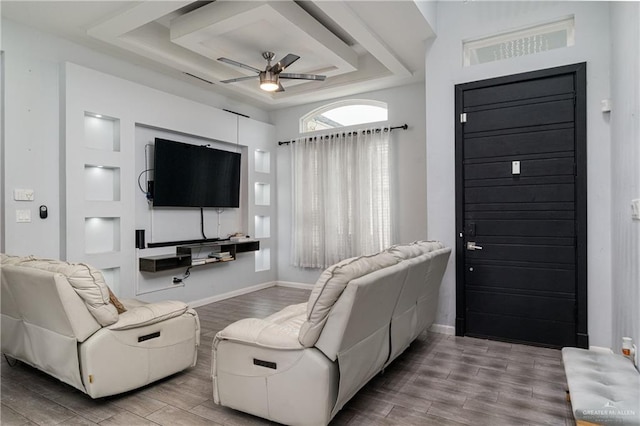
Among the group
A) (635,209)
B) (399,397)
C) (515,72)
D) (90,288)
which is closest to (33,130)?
(90,288)

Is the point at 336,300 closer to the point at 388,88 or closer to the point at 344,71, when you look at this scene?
the point at 344,71

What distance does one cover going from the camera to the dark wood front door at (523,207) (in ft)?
11.2

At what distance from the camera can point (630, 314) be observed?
2.69 metres

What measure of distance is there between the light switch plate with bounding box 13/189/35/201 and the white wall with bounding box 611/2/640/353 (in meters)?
5.22

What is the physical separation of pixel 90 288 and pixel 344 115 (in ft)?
16.2

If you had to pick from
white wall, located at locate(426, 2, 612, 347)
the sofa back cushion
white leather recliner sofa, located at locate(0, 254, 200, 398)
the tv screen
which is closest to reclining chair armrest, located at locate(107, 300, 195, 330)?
white leather recliner sofa, located at locate(0, 254, 200, 398)

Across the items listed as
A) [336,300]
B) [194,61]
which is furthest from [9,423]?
[194,61]

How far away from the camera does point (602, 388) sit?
6.16 ft

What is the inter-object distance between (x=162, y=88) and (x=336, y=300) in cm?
441

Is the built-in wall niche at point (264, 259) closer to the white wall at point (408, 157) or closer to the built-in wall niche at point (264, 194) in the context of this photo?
the built-in wall niche at point (264, 194)

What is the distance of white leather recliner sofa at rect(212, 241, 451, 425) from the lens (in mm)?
1994

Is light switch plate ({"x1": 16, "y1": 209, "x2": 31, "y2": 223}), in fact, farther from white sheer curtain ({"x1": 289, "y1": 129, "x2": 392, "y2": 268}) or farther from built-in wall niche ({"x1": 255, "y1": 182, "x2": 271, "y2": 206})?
white sheer curtain ({"x1": 289, "y1": 129, "x2": 392, "y2": 268})

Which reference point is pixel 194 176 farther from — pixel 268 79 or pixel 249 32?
pixel 249 32

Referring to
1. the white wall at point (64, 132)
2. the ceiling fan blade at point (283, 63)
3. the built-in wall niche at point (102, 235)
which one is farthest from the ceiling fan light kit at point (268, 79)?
the built-in wall niche at point (102, 235)
